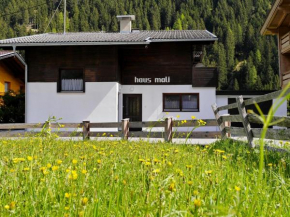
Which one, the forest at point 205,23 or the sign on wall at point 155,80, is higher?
the forest at point 205,23

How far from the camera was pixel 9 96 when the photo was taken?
20.4 meters

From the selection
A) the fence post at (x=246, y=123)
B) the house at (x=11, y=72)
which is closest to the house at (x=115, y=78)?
the house at (x=11, y=72)

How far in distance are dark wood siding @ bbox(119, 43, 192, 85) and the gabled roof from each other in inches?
187

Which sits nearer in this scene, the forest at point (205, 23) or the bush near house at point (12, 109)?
the bush near house at point (12, 109)

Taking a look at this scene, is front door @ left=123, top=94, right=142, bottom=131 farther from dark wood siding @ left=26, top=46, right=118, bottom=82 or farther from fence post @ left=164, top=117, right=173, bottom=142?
fence post @ left=164, top=117, right=173, bottom=142

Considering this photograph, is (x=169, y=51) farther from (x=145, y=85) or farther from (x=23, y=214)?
(x=23, y=214)

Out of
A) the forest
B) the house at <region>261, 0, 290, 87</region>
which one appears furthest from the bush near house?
the forest

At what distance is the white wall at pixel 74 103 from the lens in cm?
1809

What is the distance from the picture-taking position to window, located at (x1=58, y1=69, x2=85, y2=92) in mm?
18594

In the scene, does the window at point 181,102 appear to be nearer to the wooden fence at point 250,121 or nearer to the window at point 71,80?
the window at point 71,80

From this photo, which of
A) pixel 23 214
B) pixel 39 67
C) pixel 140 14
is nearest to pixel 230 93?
pixel 39 67

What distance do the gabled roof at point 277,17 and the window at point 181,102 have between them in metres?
5.88

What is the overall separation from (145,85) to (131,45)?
8.90 feet

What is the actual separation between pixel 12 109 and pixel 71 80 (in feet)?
15.2
